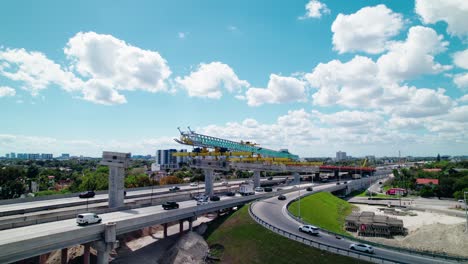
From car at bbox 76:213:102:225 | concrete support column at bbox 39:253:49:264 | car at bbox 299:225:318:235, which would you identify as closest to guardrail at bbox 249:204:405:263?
car at bbox 299:225:318:235

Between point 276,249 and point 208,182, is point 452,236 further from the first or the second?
point 208,182

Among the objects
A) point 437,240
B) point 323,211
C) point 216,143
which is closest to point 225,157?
point 216,143

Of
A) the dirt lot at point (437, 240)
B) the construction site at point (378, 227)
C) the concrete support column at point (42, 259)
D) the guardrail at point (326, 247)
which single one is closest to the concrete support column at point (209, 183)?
the guardrail at point (326, 247)

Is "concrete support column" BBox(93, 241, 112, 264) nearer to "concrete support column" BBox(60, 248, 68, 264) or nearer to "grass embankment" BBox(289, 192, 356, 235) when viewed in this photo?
"concrete support column" BBox(60, 248, 68, 264)

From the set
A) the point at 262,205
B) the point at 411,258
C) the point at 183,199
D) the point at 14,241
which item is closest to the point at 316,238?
the point at 411,258

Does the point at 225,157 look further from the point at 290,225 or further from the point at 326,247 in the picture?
the point at 326,247
